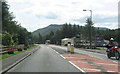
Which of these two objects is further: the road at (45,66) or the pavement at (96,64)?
the pavement at (96,64)

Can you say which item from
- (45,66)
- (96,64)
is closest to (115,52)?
(96,64)

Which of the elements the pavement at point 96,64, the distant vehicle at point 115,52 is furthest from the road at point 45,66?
the distant vehicle at point 115,52

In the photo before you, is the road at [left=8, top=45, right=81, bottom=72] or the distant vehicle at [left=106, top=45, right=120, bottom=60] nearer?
the road at [left=8, top=45, right=81, bottom=72]

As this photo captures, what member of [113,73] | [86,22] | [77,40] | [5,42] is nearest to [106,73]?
[113,73]

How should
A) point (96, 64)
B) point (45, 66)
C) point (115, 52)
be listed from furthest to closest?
point (115, 52)
point (96, 64)
point (45, 66)

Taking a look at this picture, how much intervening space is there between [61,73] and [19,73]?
2133 mm

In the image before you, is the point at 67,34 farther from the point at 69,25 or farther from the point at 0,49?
the point at 0,49

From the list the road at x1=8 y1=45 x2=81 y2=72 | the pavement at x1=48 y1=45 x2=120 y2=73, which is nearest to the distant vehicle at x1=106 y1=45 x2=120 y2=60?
the pavement at x1=48 y1=45 x2=120 y2=73

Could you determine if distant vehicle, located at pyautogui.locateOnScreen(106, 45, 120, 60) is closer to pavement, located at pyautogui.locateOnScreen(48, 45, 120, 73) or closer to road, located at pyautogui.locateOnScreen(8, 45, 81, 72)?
pavement, located at pyautogui.locateOnScreen(48, 45, 120, 73)

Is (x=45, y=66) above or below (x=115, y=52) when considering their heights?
below

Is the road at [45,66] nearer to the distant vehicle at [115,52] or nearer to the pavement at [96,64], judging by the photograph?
the pavement at [96,64]

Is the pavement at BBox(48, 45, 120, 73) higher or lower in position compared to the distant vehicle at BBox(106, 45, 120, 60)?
lower

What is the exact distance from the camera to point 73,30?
127875 mm

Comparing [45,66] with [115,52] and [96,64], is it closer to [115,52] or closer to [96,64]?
[96,64]
